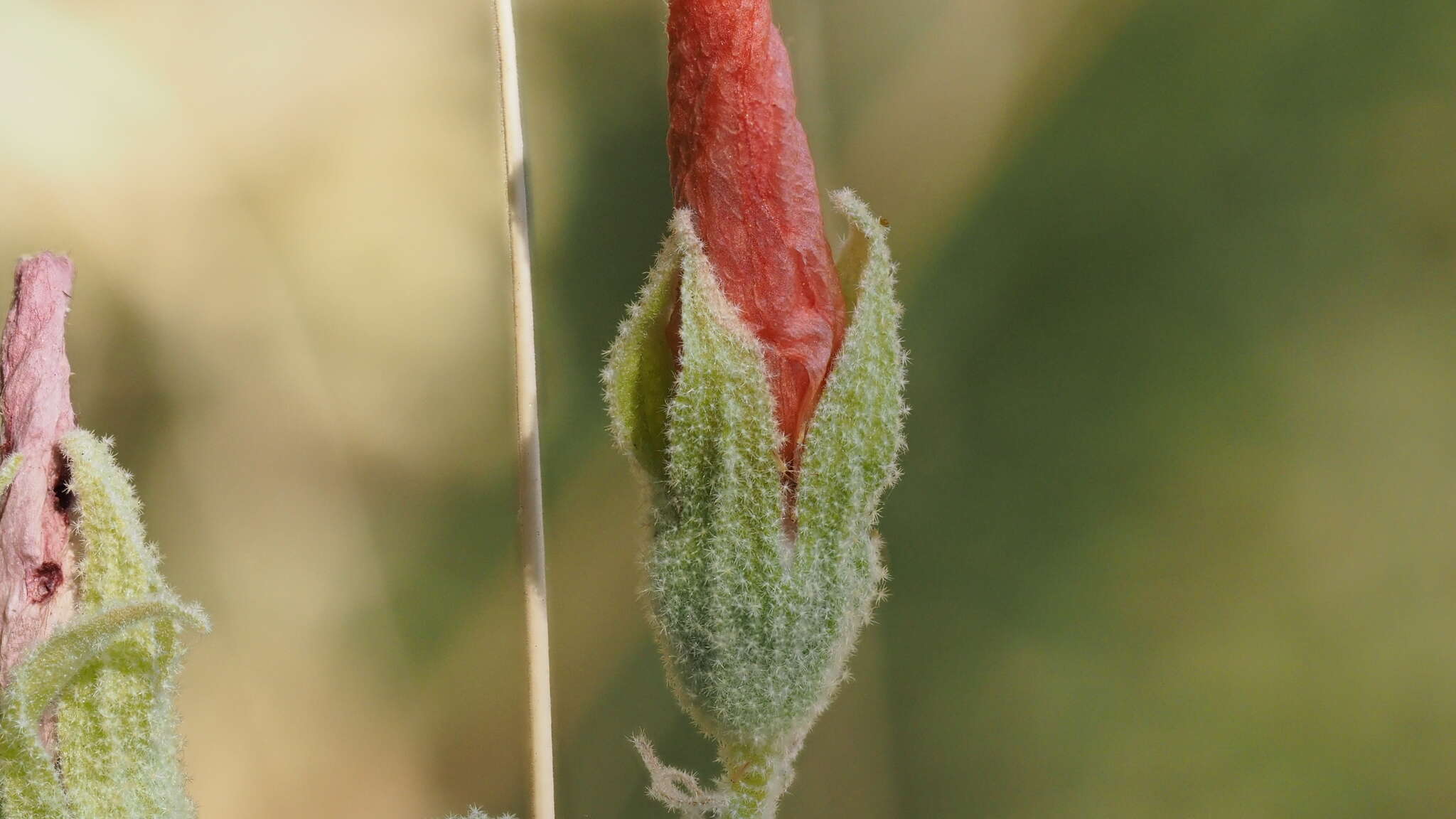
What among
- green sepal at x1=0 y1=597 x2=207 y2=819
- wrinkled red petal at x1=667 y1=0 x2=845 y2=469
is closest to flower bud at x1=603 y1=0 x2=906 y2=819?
wrinkled red petal at x1=667 y1=0 x2=845 y2=469

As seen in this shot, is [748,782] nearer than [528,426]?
Yes

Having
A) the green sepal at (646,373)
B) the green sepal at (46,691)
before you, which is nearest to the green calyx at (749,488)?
the green sepal at (646,373)

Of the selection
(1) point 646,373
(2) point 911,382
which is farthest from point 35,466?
(2) point 911,382

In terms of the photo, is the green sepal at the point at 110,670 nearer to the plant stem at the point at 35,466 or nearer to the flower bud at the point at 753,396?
the plant stem at the point at 35,466

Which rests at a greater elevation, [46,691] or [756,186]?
[756,186]

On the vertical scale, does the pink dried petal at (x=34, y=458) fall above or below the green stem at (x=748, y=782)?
above

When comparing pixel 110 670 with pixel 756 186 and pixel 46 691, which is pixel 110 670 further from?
pixel 756 186
